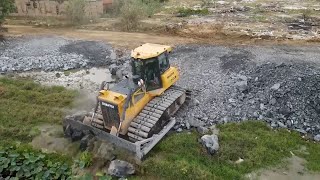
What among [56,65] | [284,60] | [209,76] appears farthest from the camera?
[56,65]

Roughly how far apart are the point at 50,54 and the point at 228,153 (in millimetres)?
12090

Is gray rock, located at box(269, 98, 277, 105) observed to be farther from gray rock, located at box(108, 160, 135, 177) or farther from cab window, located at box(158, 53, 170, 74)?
gray rock, located at box(108, 160, 135, 177)

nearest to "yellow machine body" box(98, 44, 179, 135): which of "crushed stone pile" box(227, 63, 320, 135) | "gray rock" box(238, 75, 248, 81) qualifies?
"crushed stone pile" box(227, 63, 320, 135)

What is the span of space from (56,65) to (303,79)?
11472 millimetres

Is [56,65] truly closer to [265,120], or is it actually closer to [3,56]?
[3,56]

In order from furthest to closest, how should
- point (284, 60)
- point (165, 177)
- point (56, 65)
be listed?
point (56, 65) < point (284, 60) < point (165, 177)

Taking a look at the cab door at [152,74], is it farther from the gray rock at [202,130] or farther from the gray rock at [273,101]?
the gray rock at [273,101]

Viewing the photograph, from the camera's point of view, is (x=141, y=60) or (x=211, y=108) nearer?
(x=141, y=60)

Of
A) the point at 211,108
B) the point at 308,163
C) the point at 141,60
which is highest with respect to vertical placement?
the point at 141,60

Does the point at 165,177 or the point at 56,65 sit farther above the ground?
the point at 56,65

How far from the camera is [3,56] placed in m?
19.1

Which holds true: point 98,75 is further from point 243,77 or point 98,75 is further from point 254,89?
point 254,89

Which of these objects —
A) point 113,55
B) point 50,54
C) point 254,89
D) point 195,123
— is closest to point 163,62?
point 195,123

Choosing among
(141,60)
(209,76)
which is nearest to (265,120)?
(209,76)
